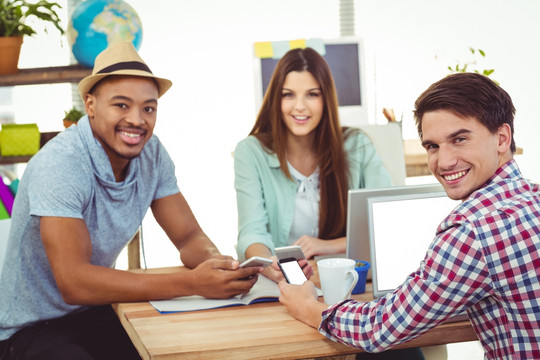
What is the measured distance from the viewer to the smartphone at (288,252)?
→ 1.67 m

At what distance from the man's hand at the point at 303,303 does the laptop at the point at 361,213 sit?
0.23m

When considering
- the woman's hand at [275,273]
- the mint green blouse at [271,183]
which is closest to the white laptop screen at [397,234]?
the woman's hand at [275,273]

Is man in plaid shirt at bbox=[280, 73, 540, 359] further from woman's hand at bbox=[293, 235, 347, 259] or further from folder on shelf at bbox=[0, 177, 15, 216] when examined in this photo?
folder on shelf at bbox=[0, 177, 15, 216]

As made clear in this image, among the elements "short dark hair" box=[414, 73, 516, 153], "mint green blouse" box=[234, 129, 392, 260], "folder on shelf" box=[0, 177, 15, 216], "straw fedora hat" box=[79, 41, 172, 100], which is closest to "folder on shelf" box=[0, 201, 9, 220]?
"folder on shelf" box=[0, 177, 15, 216]

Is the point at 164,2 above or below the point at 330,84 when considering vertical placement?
above

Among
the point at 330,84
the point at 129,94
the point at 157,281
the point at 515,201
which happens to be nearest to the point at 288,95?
the point at 330,84

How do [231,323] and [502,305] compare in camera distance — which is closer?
[502,305]

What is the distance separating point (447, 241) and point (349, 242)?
0.57m

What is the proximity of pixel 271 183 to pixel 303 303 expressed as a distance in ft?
3.26

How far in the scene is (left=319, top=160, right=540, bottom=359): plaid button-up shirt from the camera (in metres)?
1.12

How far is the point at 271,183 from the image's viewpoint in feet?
7.86

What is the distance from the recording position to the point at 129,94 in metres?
1.97

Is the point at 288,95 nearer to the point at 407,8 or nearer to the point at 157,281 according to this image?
the point at 157,281

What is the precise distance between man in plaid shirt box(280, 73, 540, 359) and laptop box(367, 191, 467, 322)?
257mm
